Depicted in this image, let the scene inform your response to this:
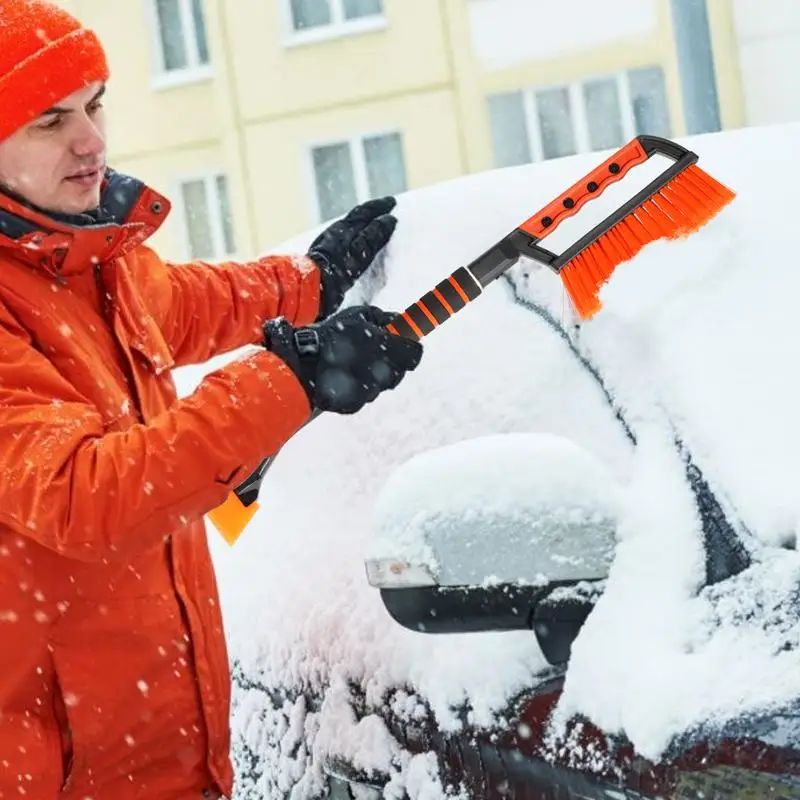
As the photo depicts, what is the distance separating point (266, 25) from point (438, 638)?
1309cm

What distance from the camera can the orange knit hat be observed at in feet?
5.80

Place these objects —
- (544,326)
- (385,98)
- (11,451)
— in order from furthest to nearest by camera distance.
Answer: (385,98)
(544,326)
(11,451)

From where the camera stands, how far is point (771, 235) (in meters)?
1.77

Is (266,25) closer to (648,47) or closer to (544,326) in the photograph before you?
(648,47)

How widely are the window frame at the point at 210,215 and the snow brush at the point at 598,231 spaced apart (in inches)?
502

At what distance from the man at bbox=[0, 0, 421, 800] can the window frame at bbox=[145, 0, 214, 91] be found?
43.1 feet

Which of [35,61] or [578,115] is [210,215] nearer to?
[578,115]

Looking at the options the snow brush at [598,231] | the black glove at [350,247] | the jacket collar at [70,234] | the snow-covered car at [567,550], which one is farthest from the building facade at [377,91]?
the jacket collar at [70,234]

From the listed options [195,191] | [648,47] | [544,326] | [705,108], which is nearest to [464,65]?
[648,47]

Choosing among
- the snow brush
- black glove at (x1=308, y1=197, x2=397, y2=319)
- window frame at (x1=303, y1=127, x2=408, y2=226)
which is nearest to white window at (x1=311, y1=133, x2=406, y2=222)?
window frame at (x1=303, y1=127, x2=408, y2=226)

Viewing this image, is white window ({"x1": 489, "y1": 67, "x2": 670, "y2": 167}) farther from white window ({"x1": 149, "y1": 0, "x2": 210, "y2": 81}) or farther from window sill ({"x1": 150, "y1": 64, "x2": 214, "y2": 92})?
white window ({"x1": 149, "y1": 0, "x2": 210, "y2": 81})

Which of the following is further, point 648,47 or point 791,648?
point 648,47

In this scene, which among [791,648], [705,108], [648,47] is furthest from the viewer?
[648,47]

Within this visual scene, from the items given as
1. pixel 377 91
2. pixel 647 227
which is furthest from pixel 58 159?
pixel 377 91
